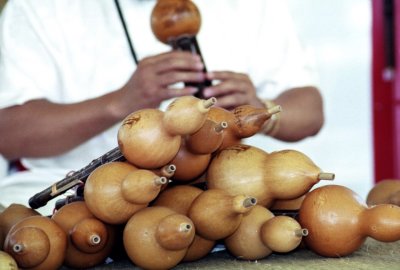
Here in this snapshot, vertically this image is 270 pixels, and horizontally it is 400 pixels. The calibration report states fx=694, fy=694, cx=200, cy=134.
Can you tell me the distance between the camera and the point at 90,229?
59 centimetres

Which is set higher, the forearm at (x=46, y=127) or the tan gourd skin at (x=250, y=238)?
the tan gourd skin at (x=250, y=238)

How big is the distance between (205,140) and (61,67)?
3.27 ft

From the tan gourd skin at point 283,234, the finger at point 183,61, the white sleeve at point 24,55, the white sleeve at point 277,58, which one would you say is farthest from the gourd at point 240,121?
the white sleeve at point 277,58

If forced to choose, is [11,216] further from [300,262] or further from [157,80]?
[157,80]

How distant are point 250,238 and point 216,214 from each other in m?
0.06

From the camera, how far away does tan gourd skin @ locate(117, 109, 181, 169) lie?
1.89 ft

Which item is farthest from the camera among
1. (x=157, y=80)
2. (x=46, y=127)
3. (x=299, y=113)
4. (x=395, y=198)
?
(x=299, y=113)

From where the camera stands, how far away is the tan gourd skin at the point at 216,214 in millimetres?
581

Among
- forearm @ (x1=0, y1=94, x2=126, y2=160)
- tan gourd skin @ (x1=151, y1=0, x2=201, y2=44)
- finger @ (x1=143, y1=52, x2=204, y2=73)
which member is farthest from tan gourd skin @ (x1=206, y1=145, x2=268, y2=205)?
forearm @ (x1=0, y1=94, x2=126, y2=160)

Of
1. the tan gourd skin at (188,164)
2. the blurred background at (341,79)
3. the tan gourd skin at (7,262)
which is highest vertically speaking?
the tan gourd skin at (7,262)

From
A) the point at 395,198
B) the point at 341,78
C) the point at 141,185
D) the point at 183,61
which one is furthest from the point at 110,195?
the point at 341,78

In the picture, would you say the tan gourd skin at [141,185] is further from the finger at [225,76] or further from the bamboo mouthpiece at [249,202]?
the finger at [225,76]

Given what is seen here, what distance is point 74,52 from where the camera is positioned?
155 cm

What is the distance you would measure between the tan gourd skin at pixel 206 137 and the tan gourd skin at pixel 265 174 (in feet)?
0.11
